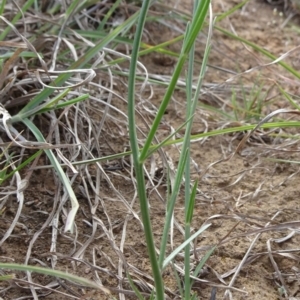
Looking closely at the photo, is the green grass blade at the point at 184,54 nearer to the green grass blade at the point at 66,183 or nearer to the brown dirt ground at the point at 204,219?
the green grass blade at the point at 66,183

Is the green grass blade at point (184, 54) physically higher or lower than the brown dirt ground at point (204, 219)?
higher

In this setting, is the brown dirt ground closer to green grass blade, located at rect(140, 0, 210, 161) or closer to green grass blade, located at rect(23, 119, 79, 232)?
green grass blade, located at rect(23, 119, 79, 232)

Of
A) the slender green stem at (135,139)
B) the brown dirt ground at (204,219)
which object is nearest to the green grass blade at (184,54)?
the slender green stem at (135,139)

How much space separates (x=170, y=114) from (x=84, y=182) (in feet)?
1.31

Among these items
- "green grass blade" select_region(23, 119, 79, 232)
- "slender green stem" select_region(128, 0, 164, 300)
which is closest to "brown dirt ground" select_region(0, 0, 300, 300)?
"green grass blade" select_region(23, 119, 79, 232)

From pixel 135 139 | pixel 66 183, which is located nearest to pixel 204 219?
pixel 66 183

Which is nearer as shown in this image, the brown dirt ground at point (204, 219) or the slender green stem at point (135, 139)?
the slender green stem at point (135, 139)

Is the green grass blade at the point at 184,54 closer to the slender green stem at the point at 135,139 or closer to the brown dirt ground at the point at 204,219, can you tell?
the slender green stem at the point at 135,139

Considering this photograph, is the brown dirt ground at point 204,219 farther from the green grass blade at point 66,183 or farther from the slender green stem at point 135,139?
the slender green stem at point 135,139

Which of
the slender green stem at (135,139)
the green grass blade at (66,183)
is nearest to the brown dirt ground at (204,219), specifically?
the green grass blade at (66,183)

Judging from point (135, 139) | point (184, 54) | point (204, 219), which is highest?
point (184, 54)

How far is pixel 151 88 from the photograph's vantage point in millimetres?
1471

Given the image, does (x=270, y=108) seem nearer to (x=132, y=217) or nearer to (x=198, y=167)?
(x=198, y=167)

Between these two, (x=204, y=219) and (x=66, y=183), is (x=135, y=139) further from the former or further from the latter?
(x=204, y=219)
